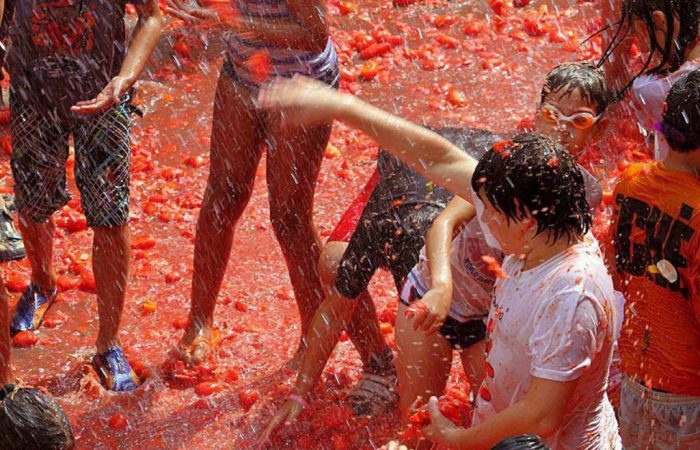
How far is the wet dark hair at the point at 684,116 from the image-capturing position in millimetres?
3373

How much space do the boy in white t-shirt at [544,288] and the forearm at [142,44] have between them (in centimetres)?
241

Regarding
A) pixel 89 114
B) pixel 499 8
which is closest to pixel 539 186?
pixel 89 114

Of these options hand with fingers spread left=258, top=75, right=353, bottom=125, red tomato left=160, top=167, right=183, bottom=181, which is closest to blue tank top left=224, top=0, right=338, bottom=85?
hand with fingers spread left=258, top=75, right=353, bottom=125

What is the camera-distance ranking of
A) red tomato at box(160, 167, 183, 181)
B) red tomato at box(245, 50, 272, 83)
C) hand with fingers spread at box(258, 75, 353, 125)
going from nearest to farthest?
1. hand with fingers spread at box(258, 75, 353, 125)
2. red tomato at box(245, 50, 272, 83)
3. red tomato at box(160, 167, 183, 181)

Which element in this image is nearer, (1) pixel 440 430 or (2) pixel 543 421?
(2) pixel 543 421

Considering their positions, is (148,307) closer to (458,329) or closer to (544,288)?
(458,329)

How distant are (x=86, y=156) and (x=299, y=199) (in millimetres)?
1082

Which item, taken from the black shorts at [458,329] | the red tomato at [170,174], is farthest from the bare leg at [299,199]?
the red tomato at [170,174]

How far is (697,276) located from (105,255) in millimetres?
3014

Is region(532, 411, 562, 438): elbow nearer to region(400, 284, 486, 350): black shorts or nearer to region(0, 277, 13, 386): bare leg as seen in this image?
region(400, 284, 486, 350): black shorts

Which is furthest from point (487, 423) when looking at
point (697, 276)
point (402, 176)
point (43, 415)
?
point (402, 176)

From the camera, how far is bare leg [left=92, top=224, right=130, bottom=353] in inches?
204

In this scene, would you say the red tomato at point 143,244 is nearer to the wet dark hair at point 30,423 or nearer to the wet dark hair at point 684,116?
the wet dark hair at point 30,423

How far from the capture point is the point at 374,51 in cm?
878
